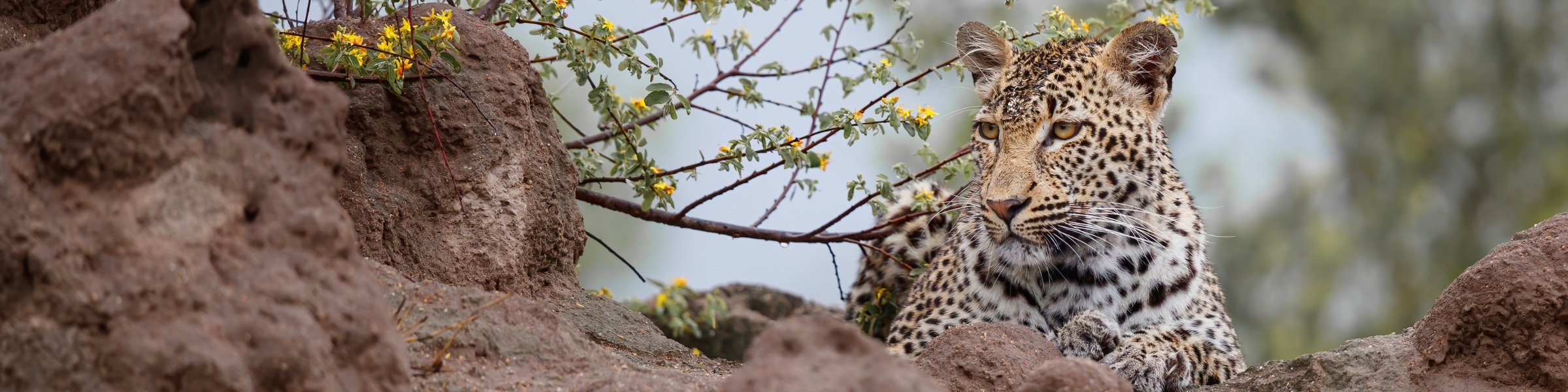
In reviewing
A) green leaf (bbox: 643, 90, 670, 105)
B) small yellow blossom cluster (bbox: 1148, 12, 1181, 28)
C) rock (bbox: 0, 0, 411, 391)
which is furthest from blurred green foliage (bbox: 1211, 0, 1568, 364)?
rock (bbox: 0, 0, 411, 391)

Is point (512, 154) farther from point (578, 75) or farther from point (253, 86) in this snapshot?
point (253, 86)

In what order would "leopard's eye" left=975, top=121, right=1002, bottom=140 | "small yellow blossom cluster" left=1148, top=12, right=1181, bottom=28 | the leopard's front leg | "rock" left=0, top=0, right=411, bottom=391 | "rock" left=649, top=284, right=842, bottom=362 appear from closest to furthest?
1. "rock" left=0, top=0, right=411, bottom=391
2. the leopard's front leg
3. "leopard's eye" left=975, top=121, right=1002, bottom=140
4. "small yellow blossom cluster" left=1148, top=12, right=1181, bottom=28
5. "rock" left=649, top=284, right=842, bottom=362

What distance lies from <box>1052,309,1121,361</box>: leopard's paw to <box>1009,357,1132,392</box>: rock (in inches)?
65.0

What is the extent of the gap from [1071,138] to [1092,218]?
0.39 meters

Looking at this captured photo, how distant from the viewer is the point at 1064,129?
580cm

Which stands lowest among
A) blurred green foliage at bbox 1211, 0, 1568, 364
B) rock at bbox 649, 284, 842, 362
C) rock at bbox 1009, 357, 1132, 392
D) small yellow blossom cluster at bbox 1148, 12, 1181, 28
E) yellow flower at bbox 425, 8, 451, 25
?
rock at bbox 1009, 357, 1132, 392

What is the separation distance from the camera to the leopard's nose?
5.54m

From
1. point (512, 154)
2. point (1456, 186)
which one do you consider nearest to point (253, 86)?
point (512, 154)

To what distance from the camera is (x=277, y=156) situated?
10.3 feet

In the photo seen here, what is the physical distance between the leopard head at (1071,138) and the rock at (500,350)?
198 centimetres

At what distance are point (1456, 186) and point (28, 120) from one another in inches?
838

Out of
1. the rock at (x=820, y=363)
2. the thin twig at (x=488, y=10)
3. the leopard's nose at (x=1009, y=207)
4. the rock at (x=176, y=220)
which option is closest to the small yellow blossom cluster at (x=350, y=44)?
the thin twig at (x=488, y=10)

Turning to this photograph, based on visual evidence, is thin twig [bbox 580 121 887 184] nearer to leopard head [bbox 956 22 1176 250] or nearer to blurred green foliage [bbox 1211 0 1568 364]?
leopard head [bbox 956 22 1176 250]

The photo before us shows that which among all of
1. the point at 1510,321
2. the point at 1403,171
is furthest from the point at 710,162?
the point at 1403,171
